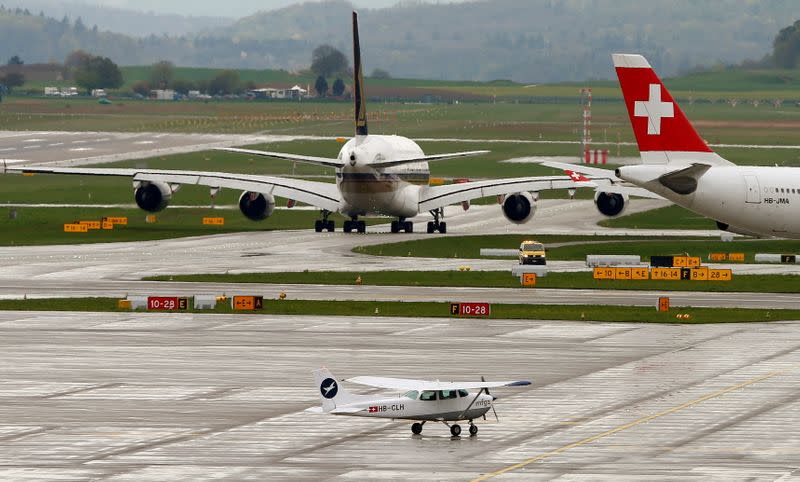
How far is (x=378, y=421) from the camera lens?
155 ft

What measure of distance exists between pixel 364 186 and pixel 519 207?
11150 mm

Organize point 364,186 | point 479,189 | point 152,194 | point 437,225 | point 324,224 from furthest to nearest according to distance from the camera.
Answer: point 152,194 → point 324,224 → point 437,225 → point 479,189 → point 364,186

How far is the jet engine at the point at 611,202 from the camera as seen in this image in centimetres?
10981

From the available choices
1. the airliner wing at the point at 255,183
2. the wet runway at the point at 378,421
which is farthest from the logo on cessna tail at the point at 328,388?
the airliner wing at the point at 255,183

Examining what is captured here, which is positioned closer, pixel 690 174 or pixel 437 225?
pixel 690 174

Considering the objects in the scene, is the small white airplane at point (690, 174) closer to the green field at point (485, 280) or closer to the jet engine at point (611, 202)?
the green field at point (485, 280)

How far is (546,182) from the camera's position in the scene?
359 feet

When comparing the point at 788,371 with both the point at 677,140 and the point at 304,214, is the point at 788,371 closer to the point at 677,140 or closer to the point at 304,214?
the point at 677,140

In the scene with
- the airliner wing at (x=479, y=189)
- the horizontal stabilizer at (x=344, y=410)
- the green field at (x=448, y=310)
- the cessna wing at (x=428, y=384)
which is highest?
the airliner wing at (x=479, y=189)

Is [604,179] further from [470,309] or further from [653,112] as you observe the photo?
[470,309]

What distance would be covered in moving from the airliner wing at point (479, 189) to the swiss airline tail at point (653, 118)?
25301mm

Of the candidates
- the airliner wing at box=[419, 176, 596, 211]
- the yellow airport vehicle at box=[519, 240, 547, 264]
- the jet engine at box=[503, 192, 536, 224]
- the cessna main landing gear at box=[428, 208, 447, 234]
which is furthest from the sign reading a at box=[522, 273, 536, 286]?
the cessna main landing gear at box=[428, 208, 447, 234]

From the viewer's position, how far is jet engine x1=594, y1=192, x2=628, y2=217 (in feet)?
360

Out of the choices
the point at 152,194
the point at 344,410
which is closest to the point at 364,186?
the point at 152,194
